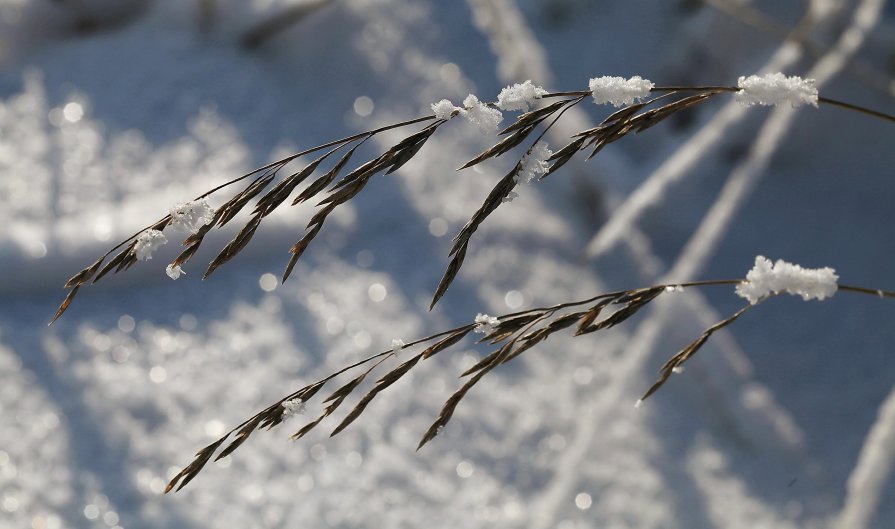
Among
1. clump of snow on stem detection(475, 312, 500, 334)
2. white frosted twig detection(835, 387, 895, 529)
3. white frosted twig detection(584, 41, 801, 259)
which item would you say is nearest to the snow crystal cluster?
clump of snow on stem detection(475, 312, 500, 334)

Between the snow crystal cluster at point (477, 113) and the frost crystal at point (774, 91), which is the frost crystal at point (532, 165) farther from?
the frost crystal at point (774, 91)

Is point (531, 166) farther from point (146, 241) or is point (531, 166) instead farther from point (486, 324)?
point (146, 241)

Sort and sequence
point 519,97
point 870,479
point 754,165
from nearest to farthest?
point 519,97 < point 870,479 < point 754,165

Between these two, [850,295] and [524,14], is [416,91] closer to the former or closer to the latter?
[524,14]

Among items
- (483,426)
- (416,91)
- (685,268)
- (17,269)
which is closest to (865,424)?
(685,268)

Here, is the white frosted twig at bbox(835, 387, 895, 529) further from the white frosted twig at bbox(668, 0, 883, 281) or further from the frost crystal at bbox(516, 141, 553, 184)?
the frost crystal at bbox(516, 141, 553, 184)

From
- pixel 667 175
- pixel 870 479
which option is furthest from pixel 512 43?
pixel 870 479
